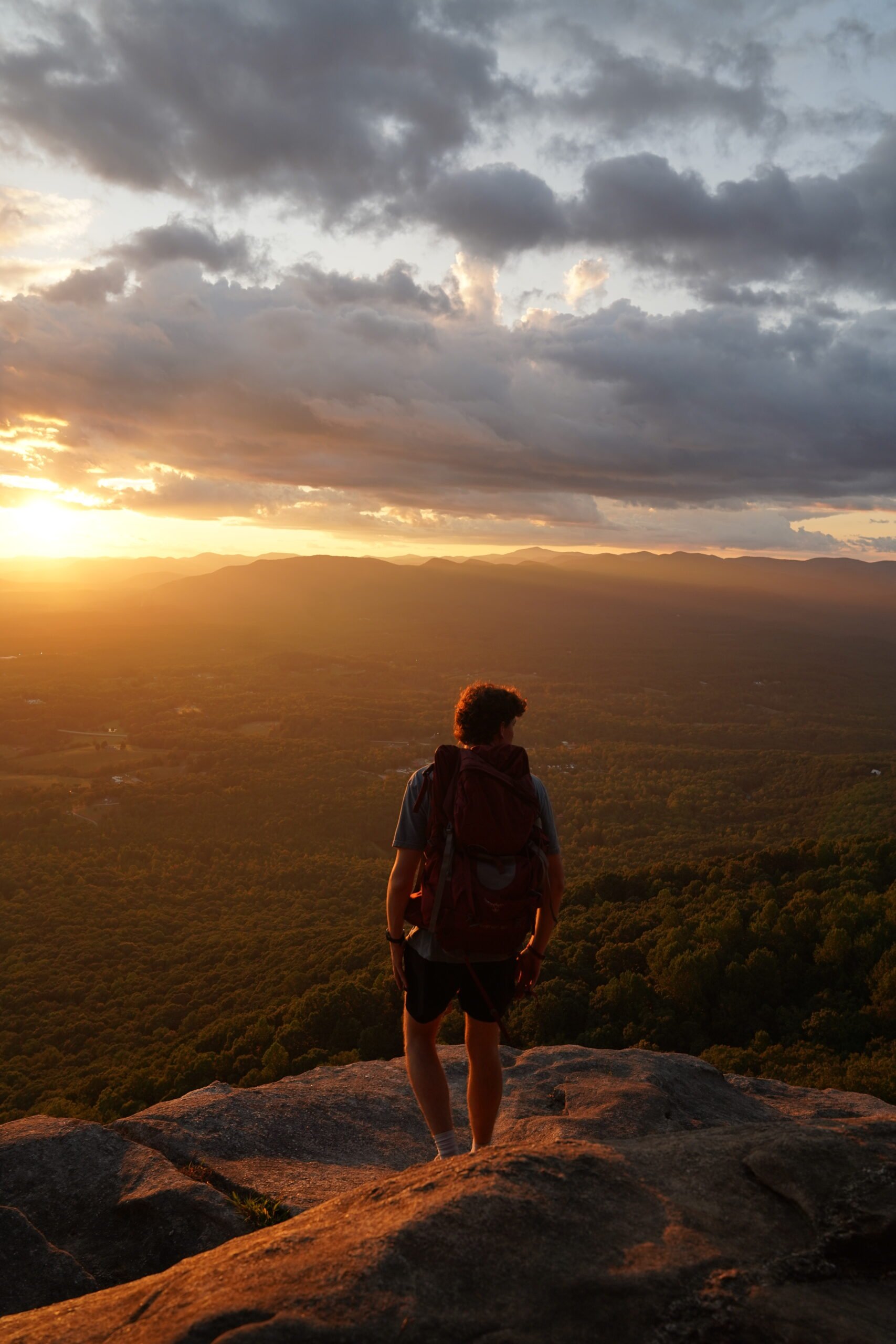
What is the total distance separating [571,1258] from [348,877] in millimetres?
85266

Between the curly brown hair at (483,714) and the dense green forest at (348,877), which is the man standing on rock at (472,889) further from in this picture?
the dense green forest at (348,877)

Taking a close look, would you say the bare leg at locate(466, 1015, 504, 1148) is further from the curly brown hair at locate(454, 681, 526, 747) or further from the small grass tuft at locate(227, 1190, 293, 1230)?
the curly brown hair at locate(454, 681, 526, 747)

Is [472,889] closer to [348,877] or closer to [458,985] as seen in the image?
[458,985]

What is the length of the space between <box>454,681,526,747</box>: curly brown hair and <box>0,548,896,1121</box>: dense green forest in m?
12.2

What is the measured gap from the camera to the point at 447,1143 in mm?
5145

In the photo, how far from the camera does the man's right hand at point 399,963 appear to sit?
496cm

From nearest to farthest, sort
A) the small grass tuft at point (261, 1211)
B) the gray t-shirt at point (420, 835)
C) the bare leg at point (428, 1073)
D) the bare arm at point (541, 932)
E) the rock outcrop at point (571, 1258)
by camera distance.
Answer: the rock outcrop at point (571, 1258), the gray t-shirt at point (420, 835), the bare arm at point (541, 932), the bare leg at point (428, 1073), the small grass tuft at point (261, 1211)

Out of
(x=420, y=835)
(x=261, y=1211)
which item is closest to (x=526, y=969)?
Answer: (x=420, y=835)

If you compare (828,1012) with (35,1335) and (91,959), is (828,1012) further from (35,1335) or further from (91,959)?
(91,959)

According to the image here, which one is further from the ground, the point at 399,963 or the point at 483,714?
the point at 483,714

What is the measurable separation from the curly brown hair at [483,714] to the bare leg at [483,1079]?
6.20 feet

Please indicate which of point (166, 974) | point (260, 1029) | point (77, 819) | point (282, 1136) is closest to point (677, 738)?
point (77, 819)

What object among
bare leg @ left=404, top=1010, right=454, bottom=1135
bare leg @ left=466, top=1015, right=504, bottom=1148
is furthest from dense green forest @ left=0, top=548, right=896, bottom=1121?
bare leg @ left=404, top=1010, right=454, bottom=1135

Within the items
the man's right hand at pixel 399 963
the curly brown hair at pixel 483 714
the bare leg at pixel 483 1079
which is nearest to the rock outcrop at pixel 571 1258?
the bare leg at pixel 483 1079
